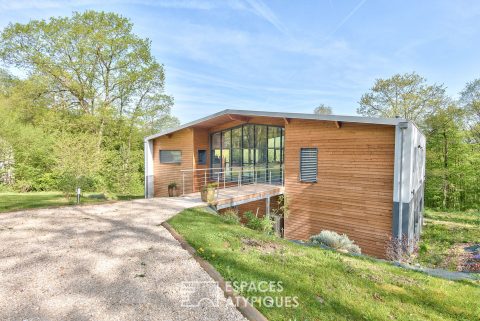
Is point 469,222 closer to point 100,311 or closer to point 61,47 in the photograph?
point 100,311

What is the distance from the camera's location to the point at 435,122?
19.7 meters

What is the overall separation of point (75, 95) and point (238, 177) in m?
16.1

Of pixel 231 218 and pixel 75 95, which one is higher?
pixel 75 95

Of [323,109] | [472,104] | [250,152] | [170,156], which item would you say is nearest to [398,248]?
[250,152]

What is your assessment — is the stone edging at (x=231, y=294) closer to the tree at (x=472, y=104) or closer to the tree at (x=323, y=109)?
the tree at (x=472, y=104)

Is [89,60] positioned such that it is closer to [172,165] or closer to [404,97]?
[172,165]

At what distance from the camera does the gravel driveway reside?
3.07 meters

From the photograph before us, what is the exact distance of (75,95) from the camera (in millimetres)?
19812

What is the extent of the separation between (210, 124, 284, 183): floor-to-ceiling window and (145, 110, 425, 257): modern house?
50 mm

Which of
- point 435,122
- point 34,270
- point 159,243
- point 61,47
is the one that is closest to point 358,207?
point 159,243

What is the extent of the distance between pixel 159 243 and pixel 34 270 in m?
2.07

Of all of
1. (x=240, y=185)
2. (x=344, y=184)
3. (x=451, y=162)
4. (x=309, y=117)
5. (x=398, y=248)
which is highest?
(x=309, y=117)

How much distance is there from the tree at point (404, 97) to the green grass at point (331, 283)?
20.9 meters

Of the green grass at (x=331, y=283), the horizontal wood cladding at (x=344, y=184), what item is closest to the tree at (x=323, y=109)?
the horizontal wood cladding at (x=344, y=184)
